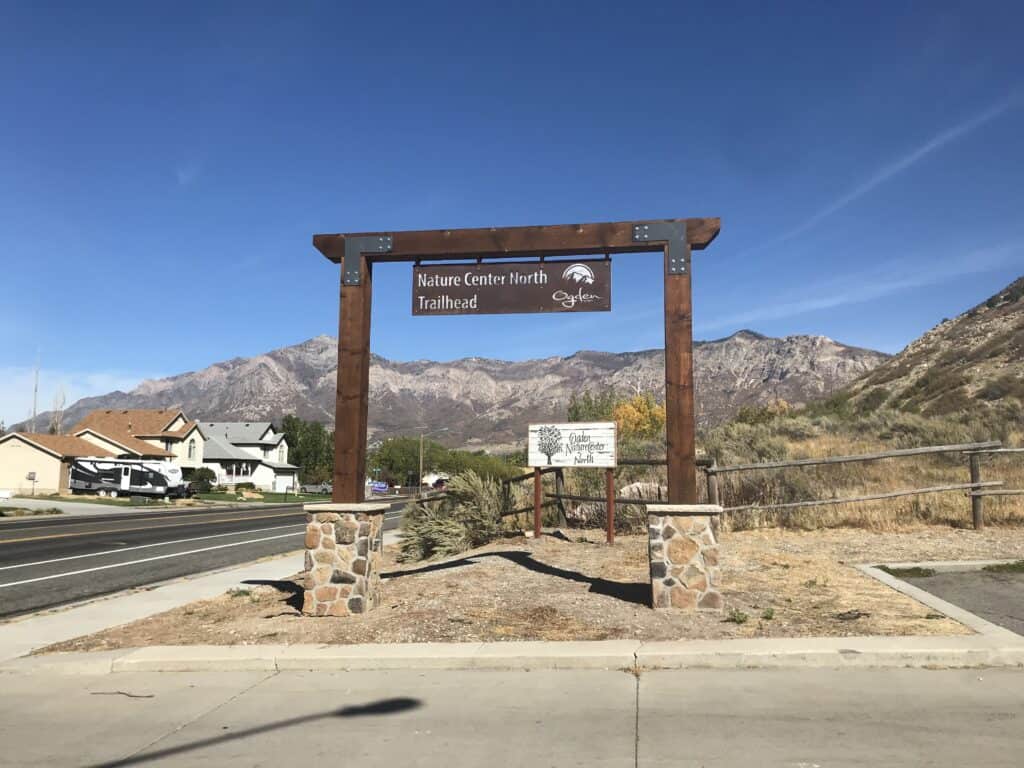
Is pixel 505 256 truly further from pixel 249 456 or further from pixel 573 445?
pixel 249 456

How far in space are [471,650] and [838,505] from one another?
34.0ft

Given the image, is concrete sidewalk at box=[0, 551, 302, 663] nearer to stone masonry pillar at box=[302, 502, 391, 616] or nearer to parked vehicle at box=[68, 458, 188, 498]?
stone masonry pillar at box=[302, 502, 391, 616]

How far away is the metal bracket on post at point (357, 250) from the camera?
907cm

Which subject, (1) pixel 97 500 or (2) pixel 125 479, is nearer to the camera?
(1) pixel 97 500

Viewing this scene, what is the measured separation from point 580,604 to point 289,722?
12.5 feet

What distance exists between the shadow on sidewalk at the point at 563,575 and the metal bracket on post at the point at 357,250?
4127mm

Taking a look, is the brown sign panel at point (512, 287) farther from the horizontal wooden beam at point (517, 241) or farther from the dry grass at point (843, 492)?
the dry grass at point (843, 492)

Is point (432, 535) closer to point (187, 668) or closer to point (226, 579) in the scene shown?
point (226, 579)

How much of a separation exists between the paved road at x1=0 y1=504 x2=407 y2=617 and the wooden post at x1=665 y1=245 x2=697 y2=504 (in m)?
8.46

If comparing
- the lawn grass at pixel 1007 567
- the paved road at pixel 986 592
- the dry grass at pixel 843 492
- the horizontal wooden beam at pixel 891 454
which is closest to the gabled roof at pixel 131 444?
the dry grass at pixel 843 492

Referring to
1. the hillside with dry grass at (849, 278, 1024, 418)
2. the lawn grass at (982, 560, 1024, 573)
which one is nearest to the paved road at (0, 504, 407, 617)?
the lawn grass at (982, 560, 1024, 573)

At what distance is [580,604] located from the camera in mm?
7969

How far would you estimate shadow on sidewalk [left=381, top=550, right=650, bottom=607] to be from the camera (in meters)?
8.37

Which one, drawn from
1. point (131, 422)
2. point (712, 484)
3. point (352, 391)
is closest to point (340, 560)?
point (352, 391)
